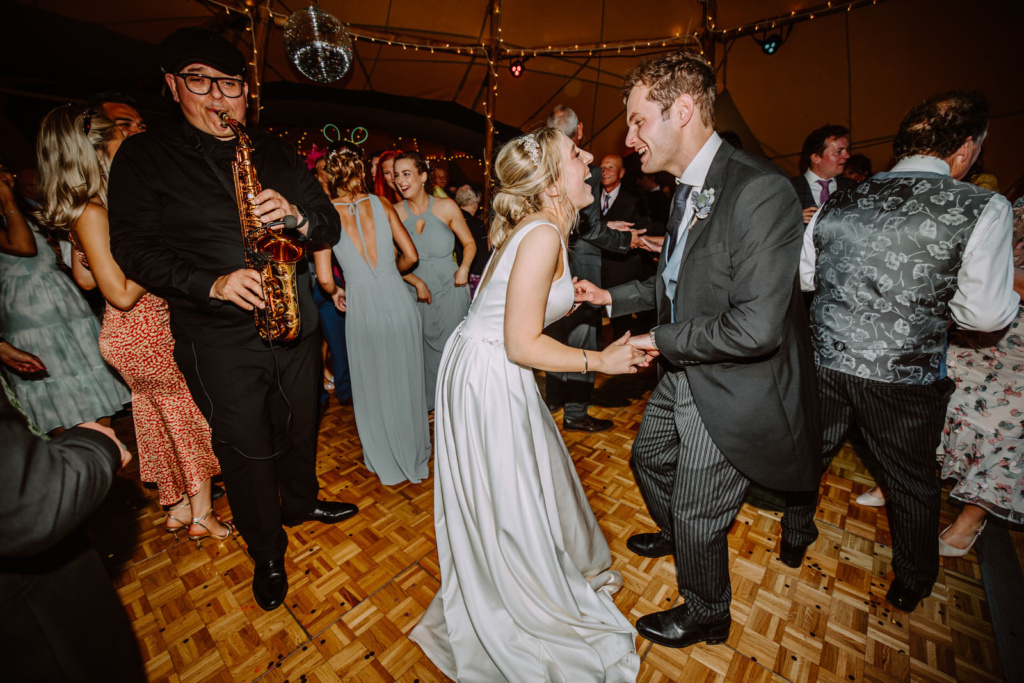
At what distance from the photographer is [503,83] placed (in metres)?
7.68

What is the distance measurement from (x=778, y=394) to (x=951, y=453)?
1.64 metres

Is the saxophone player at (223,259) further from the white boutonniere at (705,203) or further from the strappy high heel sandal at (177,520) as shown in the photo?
the white boutonniere at (705,203)

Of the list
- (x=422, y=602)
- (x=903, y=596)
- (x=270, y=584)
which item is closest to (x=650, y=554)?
(x=903, y=596)

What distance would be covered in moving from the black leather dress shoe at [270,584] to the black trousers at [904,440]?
2.34 metres

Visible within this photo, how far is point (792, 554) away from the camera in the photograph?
1.98 metres

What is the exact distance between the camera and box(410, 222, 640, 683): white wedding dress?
1441mm

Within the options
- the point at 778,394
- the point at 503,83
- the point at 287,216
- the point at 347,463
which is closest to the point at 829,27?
the point at 503,83

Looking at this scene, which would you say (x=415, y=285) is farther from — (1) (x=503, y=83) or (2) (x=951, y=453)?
(1) (x=503, y=83)

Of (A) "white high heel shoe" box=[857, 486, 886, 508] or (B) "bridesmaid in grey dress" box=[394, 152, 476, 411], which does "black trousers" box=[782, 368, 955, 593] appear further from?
(B) "bridesmaid in grey dress" box=[394, 152, 476, 411]

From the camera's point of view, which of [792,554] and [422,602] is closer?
[422,602]

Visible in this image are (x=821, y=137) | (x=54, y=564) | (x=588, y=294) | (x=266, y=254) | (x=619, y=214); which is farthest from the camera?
(x=619, y=214)

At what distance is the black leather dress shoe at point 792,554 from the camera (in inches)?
77.5

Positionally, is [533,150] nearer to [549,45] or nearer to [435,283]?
[435,283]

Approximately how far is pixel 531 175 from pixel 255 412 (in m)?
1.50
